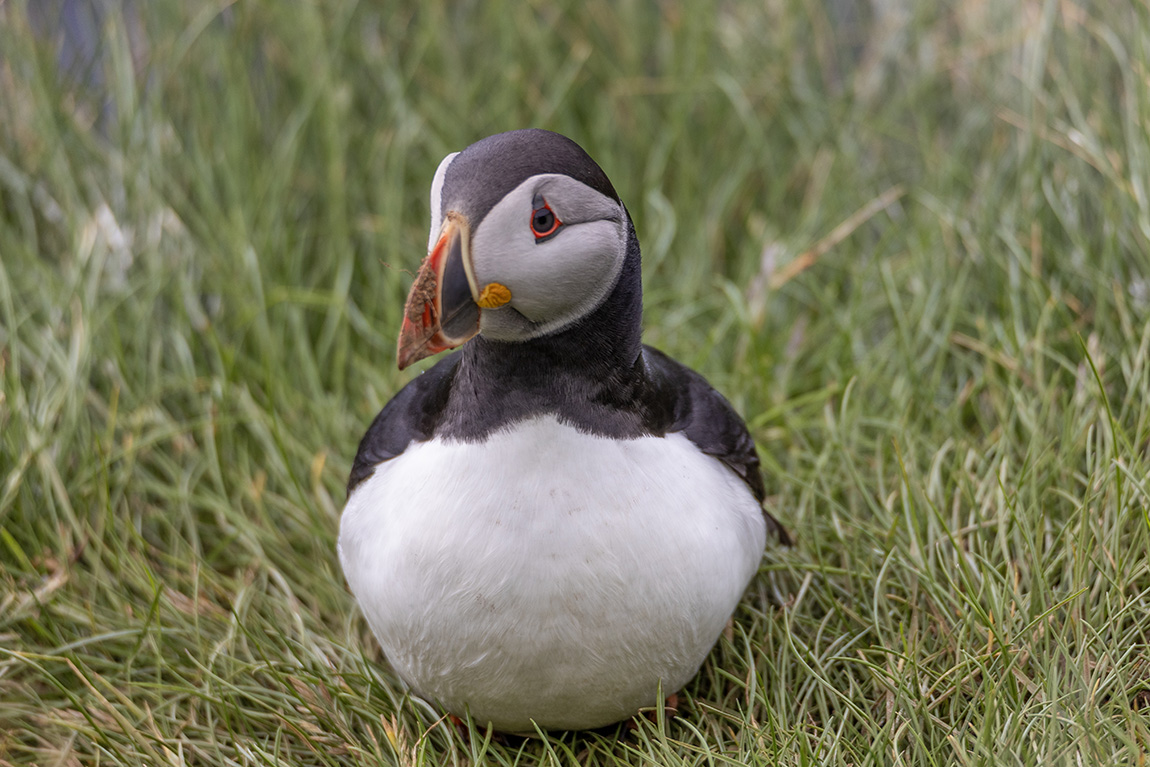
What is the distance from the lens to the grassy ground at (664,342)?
2.98 meters

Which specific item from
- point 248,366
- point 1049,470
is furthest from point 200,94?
point 1049,470

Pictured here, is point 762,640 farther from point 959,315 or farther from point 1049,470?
point 959,315

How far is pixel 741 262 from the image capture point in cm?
514

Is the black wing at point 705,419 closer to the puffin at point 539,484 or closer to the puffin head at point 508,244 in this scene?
the puffin at point 539,484

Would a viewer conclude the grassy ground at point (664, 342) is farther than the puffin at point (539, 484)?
Yes

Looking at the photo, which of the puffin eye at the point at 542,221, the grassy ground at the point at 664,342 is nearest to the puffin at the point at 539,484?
the puffin eye at the point at 542,221

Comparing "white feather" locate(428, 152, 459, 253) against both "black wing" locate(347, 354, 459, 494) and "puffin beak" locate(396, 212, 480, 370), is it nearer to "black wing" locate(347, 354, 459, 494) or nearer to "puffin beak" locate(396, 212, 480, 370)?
"puffin beak" locate(396, 212, 480, 370)

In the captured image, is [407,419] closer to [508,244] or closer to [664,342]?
[508,244]

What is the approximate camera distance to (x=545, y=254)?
2.23 meters

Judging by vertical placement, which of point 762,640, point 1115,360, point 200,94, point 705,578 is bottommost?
point 762,640

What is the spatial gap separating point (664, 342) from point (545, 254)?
7.53 feet

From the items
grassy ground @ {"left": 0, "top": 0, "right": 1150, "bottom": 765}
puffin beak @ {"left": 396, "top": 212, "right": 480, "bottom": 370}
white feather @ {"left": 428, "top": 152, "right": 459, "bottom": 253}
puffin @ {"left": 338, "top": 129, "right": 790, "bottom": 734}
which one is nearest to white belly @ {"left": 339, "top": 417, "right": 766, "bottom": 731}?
puffin @ {"left": 338, "top": 129, "right": 790, "bottom": 734}

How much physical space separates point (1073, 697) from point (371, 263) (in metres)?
3.35

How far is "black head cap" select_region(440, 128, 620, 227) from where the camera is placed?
2.20m
